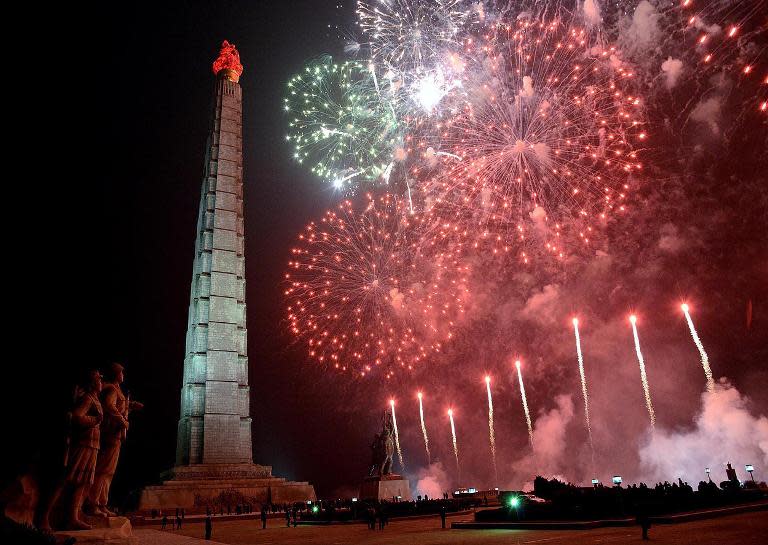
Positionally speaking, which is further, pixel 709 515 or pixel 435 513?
pixel 435 513

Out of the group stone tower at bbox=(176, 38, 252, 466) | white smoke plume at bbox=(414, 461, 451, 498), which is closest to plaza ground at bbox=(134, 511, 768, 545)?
stone tower at bbox=(176, 38, 252, 466)

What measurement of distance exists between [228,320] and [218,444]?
8184 millimetres

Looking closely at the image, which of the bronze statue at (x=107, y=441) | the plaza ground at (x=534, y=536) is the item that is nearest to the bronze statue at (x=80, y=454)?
the bronze statue at (x=107, y=441)

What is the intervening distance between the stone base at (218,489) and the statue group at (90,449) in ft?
73.7

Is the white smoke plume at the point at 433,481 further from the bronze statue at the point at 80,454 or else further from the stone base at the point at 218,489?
the bronze statue at the point at 80,454

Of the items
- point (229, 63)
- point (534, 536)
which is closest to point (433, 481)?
point (534, 536)

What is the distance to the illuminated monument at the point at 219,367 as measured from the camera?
3167cm

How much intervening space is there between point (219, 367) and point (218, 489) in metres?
8.04

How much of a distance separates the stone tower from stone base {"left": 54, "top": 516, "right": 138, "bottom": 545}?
26.8 metres

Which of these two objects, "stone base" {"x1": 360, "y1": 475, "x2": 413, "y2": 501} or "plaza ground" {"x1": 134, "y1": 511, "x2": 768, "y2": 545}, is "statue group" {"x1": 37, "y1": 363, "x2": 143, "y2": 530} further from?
"stone base" {"x1": 360, "y1": 475, "x2": 413, "y2": 501}

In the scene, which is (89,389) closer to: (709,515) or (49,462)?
(49,462)

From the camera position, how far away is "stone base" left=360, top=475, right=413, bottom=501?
2811 cm

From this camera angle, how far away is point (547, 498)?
64.1ft

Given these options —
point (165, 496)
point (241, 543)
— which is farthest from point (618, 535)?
point (165, 496)
